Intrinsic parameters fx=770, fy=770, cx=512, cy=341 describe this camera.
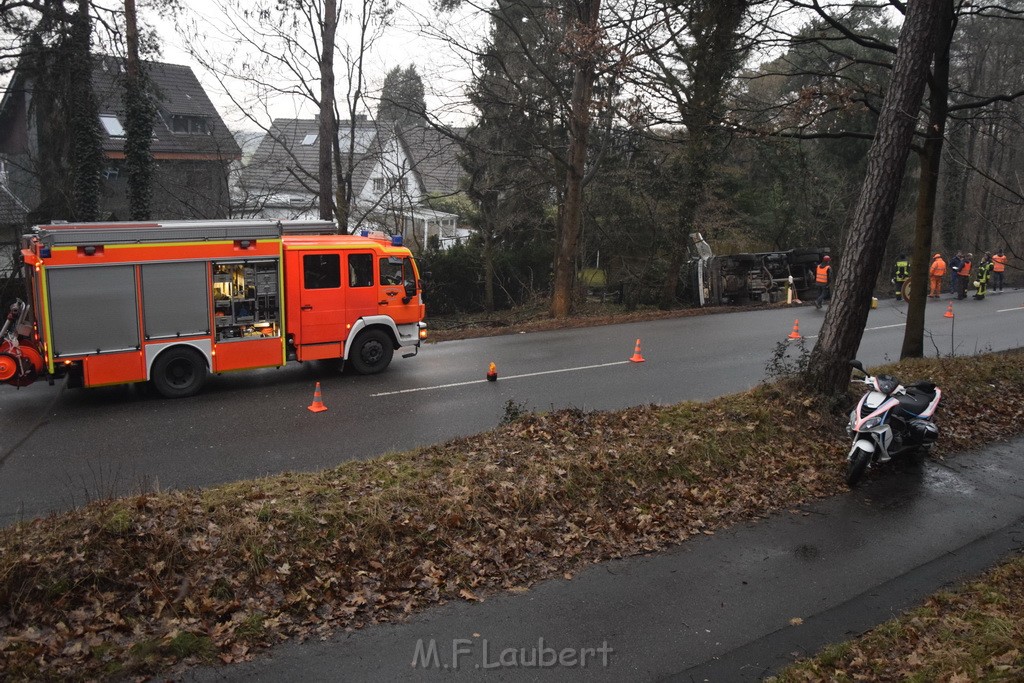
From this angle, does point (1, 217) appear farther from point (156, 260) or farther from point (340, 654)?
point (340, 654)

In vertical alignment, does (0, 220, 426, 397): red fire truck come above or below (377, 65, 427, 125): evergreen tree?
below

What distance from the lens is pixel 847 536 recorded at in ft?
23.3

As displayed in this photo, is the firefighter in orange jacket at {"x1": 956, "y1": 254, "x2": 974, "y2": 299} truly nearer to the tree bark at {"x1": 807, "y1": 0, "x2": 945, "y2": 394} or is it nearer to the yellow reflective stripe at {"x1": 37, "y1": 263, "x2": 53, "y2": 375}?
the tree bark at {"x1": 807, "y1": 0, "x2": 945, "y2": 394}

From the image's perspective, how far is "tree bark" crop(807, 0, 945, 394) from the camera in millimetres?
9422

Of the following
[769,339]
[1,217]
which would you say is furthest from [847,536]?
[1,217]

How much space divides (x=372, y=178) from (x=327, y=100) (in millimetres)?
10318

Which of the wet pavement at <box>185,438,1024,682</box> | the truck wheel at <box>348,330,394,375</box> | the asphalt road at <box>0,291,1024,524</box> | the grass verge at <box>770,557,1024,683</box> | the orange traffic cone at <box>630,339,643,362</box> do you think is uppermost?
the truck wheel at <box>348,330,394,375</box>

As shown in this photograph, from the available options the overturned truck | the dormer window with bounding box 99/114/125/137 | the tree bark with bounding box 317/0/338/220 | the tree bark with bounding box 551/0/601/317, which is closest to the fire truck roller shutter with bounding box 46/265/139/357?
the tree bark with bounding box 317/0/338/220

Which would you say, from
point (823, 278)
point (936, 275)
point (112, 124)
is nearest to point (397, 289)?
point (823, 278)

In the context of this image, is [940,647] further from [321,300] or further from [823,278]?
[823,278]

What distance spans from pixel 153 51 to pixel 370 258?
414 inches

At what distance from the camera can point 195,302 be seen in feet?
40.4

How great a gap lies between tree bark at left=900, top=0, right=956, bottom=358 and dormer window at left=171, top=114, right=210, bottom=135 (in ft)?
87.4

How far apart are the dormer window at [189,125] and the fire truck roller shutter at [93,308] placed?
21348mm
